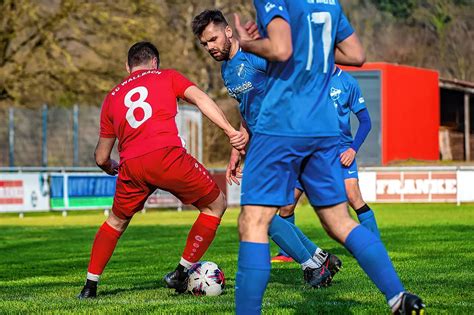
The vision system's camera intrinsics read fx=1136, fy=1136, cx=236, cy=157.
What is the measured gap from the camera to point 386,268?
5930 mm

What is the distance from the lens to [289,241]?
29.4 ft

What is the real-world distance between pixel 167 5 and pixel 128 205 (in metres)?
37.6

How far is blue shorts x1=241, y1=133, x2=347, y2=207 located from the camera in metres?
5.92

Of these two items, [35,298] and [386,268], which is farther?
[35,298]

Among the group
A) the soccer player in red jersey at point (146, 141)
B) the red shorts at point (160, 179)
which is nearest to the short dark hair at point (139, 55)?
the soccer player in red jersey at point (146, 141)

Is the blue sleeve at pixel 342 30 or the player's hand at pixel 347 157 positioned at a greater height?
the blue sleeve at pixel 342 30

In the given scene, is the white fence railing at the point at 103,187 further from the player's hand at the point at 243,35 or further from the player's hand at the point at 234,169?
the player's hand at the point at 243,35

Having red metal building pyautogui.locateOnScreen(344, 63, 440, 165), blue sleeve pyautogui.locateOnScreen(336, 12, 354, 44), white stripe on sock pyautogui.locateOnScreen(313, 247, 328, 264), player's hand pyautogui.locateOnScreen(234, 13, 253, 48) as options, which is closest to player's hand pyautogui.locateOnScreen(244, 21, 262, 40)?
player's hand pyautogui.locateOnScreen(234, 13, 253, 48)

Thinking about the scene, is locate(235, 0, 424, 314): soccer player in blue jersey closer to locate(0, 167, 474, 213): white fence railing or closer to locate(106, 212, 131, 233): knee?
locate(106, 212, 131, 233): knee

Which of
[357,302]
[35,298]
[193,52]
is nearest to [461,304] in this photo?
[357,302]

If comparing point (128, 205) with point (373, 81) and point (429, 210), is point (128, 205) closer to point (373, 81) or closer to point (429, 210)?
point (429, 210)

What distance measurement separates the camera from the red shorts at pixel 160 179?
8445mm

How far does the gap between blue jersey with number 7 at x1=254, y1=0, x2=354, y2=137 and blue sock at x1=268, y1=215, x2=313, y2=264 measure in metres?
3.03

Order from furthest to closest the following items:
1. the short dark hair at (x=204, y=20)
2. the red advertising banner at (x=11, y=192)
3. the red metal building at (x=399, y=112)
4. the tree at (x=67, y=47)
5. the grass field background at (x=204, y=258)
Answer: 1. the red metal building at (x=399, y=112)
2. the tree at (x=67, y=47)
3. the red advertising banner at (x=11, y=192)
4. the short dark hair at (x=204, y=20)
5. the grass field background at (x=204, y=258)
